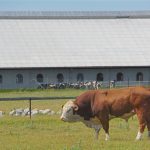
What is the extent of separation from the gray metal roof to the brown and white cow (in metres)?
43.5

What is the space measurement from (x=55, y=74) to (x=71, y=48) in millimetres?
4787

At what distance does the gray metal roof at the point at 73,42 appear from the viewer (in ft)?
211

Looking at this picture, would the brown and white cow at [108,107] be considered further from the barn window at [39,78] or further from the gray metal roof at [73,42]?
the barn window at [39,78]

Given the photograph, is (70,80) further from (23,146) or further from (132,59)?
(23,146)

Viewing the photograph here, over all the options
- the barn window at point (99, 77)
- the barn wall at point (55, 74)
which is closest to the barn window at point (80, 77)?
the barn wall at point (55, 74)

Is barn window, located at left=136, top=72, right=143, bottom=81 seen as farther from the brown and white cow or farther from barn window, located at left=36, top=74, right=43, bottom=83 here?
the brown and white cow

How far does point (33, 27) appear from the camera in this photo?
233ft

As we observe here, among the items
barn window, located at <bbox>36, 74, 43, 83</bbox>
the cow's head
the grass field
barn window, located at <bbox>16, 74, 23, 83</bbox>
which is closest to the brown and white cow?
the cow's head

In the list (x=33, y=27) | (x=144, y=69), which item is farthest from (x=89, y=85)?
(x=33, y=27)

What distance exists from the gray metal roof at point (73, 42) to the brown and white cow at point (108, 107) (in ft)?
143

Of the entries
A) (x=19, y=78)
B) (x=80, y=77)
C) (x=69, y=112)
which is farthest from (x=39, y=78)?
(x=69, y=112)

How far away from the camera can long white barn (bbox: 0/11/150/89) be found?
207 ft

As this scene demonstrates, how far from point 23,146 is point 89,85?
147 feet

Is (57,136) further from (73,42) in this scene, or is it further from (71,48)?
(73,42)
